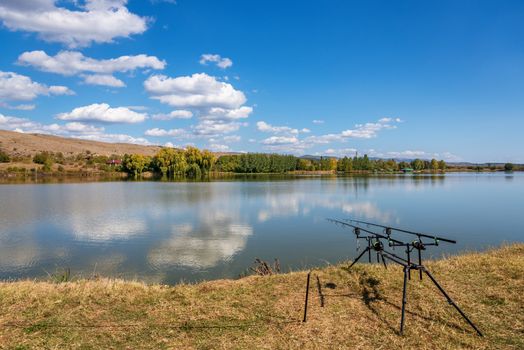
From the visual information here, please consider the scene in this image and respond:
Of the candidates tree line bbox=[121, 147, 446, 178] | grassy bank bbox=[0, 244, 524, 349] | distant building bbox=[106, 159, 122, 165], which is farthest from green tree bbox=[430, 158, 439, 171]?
grassy bank bbox=[0, 244, 524, 349]

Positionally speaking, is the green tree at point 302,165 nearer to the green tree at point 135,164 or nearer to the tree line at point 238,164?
the tree line at point 238,164

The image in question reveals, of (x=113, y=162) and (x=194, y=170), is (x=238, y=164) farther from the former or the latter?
(x=113, y=162)

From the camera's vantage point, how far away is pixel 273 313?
695 cm

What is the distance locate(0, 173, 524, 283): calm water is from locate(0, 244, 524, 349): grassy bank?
5.12m

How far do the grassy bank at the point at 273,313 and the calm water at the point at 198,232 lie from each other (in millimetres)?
5117

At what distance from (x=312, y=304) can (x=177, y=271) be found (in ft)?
25.8

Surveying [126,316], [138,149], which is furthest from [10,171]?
[126,316]

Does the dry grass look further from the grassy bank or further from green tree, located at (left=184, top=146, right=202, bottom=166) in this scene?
the grassy bank

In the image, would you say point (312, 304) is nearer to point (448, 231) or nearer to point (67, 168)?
point (448, 231)

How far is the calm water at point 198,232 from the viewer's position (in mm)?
14867

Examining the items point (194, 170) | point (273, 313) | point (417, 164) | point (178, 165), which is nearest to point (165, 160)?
point (178, 165)

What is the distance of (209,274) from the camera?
13367 mm

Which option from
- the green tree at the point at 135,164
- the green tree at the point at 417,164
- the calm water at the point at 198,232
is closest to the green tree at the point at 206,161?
the green tree at the point at 135,164

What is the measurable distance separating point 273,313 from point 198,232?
15.3m
